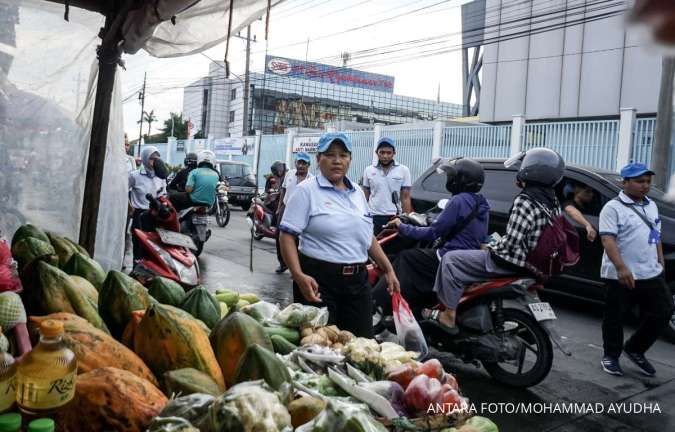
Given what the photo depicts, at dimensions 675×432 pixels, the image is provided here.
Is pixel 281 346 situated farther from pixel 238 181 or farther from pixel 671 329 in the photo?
pixel 238 181

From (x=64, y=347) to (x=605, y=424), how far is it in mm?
3475

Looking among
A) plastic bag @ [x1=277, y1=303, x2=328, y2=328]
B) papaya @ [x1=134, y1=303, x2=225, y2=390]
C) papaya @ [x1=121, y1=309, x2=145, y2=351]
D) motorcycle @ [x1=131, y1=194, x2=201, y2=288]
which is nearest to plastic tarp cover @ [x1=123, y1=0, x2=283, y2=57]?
plastic bag @ [x1=277, y1=303, x2=328, y2=328]

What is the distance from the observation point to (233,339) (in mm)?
1961

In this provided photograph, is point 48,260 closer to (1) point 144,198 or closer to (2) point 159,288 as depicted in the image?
(2) point 159,288

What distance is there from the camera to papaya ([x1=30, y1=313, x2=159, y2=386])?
1.69 metres

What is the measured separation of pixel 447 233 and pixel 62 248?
2.78m

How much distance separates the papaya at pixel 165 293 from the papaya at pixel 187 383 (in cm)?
77

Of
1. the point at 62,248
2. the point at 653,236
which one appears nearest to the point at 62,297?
the point at 62,248

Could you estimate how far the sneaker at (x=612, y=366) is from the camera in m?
4.67

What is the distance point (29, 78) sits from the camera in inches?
174

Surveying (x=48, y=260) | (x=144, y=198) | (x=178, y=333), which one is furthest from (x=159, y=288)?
(x=144, y=198)

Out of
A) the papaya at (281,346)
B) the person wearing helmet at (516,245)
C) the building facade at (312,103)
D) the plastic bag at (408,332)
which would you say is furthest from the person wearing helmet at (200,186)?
the building facade at (312,103)

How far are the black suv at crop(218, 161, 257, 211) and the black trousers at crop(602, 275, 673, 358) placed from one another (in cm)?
1608

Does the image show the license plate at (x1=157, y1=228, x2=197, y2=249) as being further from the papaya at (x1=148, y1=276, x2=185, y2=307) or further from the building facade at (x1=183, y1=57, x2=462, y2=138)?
the building facade at (x1=183, y1=57, x2=462, y2=138)
